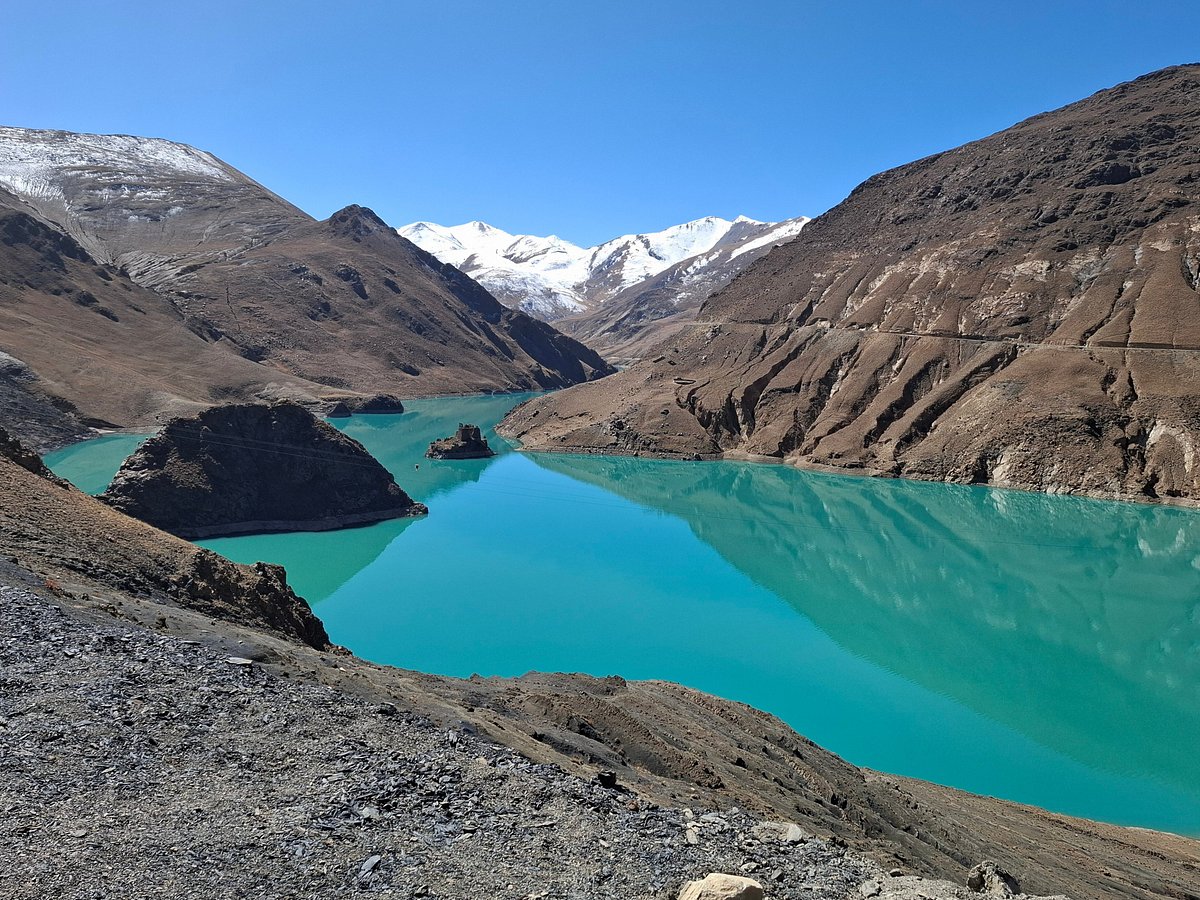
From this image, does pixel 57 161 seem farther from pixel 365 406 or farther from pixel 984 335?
pixel 984 335

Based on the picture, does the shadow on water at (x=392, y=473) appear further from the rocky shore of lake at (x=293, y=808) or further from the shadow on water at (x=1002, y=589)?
the rocky shore of lake at (x=293, y=808)

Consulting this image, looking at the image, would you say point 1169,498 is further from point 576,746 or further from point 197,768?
point 197,768

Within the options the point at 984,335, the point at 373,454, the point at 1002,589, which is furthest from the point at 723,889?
the point at 984,335

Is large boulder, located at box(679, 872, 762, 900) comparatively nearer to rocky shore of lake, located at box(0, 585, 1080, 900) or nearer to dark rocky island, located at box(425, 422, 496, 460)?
rocky shore of lake, located at box(0, 585, 1080, 900)

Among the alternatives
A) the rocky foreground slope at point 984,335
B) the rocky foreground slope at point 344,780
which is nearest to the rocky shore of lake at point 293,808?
the rocky foreground slope at point 344,780

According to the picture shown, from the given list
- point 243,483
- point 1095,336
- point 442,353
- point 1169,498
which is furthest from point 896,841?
point 442,353

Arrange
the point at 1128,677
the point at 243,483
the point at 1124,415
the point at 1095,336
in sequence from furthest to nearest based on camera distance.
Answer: the point at 1095,336 → the point at 1124,415 → the point at 243,483 → the point at 1128,677

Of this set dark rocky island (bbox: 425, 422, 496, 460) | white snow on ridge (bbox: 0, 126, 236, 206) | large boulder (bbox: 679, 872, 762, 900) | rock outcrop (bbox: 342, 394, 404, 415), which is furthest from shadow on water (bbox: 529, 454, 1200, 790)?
white snow on ridge (bbox: 0, 126, 236, 206)
